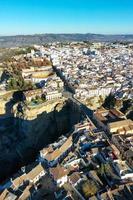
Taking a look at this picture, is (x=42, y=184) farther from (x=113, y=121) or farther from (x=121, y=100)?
(x=121, y=100)

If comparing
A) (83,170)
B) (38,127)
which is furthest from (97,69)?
(83,170)

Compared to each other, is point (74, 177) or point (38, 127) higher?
point (74, 177)

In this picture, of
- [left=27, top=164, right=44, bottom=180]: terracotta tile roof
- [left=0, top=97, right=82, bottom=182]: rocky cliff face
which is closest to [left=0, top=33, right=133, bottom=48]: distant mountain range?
[left=0, top=97, right=82, bottom=182]: rocky cliff face

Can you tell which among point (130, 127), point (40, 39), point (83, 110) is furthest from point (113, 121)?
point (40, 39)

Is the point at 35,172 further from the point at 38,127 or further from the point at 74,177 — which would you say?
the point at 38,127

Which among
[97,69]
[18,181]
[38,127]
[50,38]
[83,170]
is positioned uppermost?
[83,170]

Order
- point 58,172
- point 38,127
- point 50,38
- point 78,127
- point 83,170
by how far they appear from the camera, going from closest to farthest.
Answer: point 58,172, point 83,170, point 78,127, point 38,127, point 50,38
